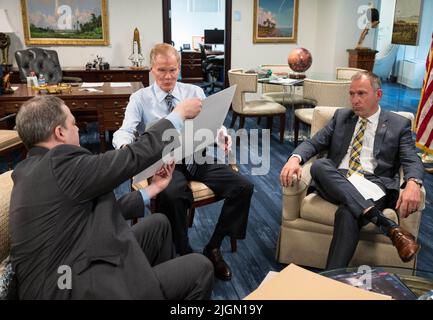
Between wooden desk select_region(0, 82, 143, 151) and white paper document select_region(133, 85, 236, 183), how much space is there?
236 cm

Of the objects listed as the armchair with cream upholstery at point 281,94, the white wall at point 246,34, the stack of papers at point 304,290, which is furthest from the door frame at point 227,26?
the stack of papers at point 304,290

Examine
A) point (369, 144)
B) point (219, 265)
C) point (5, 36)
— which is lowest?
point (219, 265)

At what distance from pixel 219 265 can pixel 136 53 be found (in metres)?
4.82

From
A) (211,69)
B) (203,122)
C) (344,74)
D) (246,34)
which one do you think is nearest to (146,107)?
(203,122)

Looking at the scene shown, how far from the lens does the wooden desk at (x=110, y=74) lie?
6.24 m

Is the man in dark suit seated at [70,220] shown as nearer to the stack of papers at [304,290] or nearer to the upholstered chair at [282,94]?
the stack of papers at [304,290]

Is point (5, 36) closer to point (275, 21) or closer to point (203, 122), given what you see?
point (275, 21)

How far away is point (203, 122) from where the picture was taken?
2.18 metres

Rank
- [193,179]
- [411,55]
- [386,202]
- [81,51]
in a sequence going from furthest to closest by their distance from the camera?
[411,55], [81,51], [193,179], [386,202]

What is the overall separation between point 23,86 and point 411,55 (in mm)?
7575

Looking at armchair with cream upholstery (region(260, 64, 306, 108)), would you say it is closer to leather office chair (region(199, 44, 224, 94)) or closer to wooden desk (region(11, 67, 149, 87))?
wooden desk (region(11, 67, 149, 87))

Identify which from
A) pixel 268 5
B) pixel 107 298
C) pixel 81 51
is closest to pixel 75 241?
pixel 107 298

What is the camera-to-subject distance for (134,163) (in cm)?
149
